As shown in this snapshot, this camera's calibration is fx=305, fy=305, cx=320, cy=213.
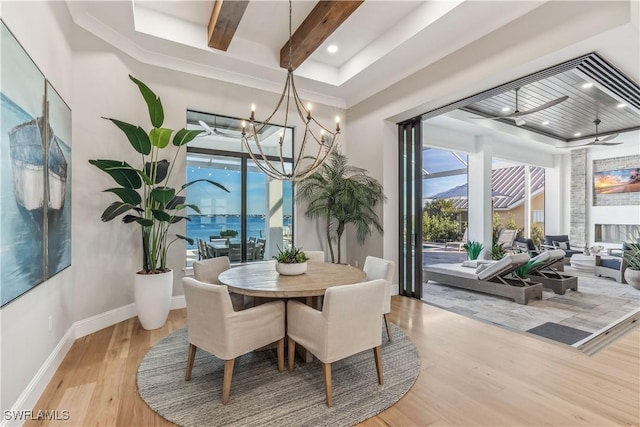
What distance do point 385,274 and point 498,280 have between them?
3.07m

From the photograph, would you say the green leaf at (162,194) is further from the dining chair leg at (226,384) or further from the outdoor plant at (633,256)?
the outdoor plant at (633,256)

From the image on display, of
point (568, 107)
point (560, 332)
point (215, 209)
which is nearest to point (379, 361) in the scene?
point (560, 332)

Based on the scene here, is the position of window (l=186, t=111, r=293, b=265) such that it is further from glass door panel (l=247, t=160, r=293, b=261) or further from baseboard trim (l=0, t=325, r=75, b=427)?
baseboard trim (l=0, t=325, r=75, b=427)

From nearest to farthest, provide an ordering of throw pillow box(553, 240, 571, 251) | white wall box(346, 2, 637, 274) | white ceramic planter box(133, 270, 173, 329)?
white wall box(346, 2, 637, 274), white ceramic planter box(133, 270, 173, 329), throw pillow box(553, 240, 571, 251)

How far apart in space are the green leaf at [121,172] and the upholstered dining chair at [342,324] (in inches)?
92.5

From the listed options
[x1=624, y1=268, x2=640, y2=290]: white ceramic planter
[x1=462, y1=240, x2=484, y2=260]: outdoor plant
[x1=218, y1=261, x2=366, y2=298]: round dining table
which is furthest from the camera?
[x1=462, y1=240, x2=484, y2=260]: outdoor plant

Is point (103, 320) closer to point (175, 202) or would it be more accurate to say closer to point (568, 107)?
point (175, 202)

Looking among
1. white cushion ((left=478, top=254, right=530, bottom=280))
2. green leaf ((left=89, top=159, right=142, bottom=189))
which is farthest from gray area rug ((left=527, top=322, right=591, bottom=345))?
green leaf ((left=89, top=159, right=142, bottom=189))

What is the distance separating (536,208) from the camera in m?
10.9

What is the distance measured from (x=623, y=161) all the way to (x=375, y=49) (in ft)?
29.7

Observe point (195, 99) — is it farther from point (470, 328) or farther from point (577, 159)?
point (577, 159)

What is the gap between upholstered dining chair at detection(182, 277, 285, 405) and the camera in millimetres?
2096

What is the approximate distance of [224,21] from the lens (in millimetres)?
3449

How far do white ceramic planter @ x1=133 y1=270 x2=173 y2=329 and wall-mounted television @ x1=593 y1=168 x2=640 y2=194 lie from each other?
11.6m
